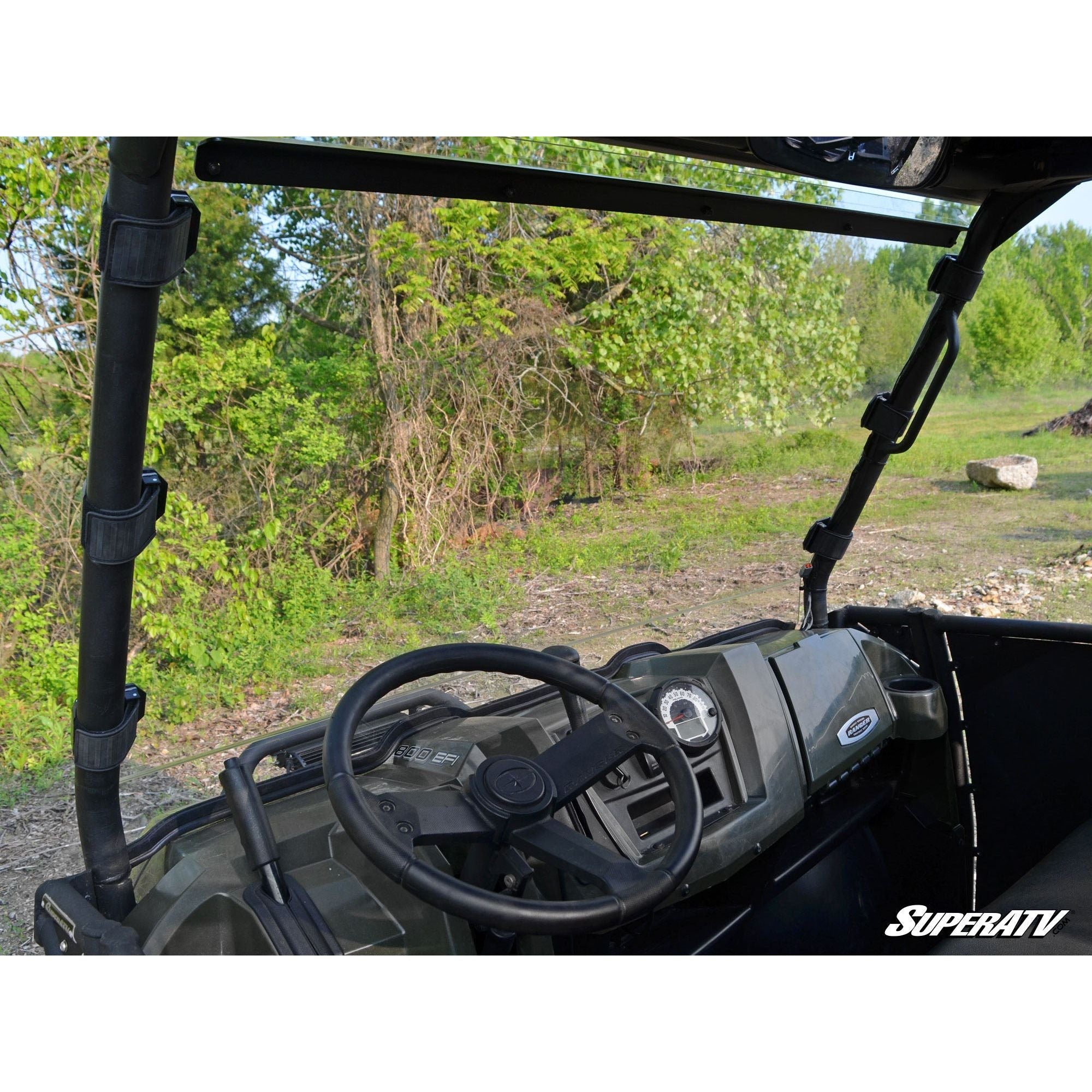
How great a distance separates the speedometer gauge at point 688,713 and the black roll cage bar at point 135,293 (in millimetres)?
953

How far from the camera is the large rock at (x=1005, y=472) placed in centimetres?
1156

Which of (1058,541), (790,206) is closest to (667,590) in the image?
(1058,541)

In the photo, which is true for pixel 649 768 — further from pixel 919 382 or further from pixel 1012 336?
pixel 1012 336

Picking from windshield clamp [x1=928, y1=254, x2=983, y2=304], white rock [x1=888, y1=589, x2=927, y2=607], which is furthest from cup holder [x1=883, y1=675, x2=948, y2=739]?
white rock [x1=888, y1=589, x2=927, y2=607]

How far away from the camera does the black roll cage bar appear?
1288 millimetres

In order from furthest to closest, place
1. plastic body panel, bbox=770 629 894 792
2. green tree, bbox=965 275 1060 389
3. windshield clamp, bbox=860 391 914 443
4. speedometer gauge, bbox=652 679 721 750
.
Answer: green tree, bbox=965 275 1060 389
windshield clamp, bbox=860 391 914 443
plastic body panel, bbox=770 629 894 792
speedometer gauge, bbox=652 679 721 750

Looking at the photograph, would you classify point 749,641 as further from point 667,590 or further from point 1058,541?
point 1058,541

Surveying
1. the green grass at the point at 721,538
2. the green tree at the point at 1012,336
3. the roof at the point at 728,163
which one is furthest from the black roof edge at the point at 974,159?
the green tree at the point at 1012,336

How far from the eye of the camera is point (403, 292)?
7.10 metres

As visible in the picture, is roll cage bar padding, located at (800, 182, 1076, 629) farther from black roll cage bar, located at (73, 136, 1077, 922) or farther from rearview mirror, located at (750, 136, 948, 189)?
rearview mirror, located at (750, 136, 948, 189)

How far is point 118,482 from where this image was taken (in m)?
1.39

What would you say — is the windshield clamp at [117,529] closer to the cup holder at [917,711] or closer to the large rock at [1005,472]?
the cup holder at [917,711]

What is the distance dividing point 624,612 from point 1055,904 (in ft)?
19.1

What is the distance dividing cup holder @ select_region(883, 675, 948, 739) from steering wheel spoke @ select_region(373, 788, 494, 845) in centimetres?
126
